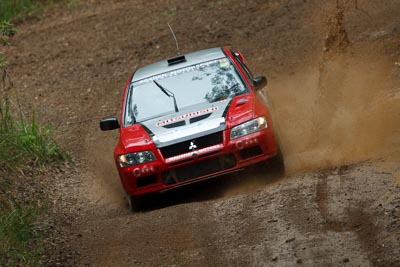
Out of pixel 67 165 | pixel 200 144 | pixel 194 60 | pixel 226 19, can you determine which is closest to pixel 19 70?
pixel 226 19

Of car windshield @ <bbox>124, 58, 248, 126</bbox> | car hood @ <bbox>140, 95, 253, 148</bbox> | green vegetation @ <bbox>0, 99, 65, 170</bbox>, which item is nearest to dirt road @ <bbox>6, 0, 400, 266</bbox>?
green vegetation @ <bbox>0, 99, 65, 170</bbox>

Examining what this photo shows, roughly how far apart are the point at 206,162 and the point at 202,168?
0.08 m

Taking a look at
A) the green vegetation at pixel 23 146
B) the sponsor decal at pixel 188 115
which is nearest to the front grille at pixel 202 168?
the sponsor decal at pixel 188 115

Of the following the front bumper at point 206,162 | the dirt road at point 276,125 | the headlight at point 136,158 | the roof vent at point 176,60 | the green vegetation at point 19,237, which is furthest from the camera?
the roof vent at point 176,60

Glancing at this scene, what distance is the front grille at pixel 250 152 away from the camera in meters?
10.2

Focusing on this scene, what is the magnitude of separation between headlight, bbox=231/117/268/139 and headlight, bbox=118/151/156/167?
3.14ft

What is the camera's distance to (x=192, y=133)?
1018cm

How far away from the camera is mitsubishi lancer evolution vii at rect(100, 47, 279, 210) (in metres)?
10.1

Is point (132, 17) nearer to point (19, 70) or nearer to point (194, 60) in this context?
point (19, 70)

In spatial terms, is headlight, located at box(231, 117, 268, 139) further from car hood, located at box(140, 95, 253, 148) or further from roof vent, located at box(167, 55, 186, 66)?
roof vent, located at box(167, 55, 186, 66)

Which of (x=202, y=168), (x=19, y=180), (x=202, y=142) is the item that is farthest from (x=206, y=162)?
(x=19, y=180)

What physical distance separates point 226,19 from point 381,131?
975 centimetres

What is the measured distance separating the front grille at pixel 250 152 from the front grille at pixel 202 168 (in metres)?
0.11

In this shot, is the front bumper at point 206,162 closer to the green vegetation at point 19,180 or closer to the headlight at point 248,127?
the headlight at point 248,127
